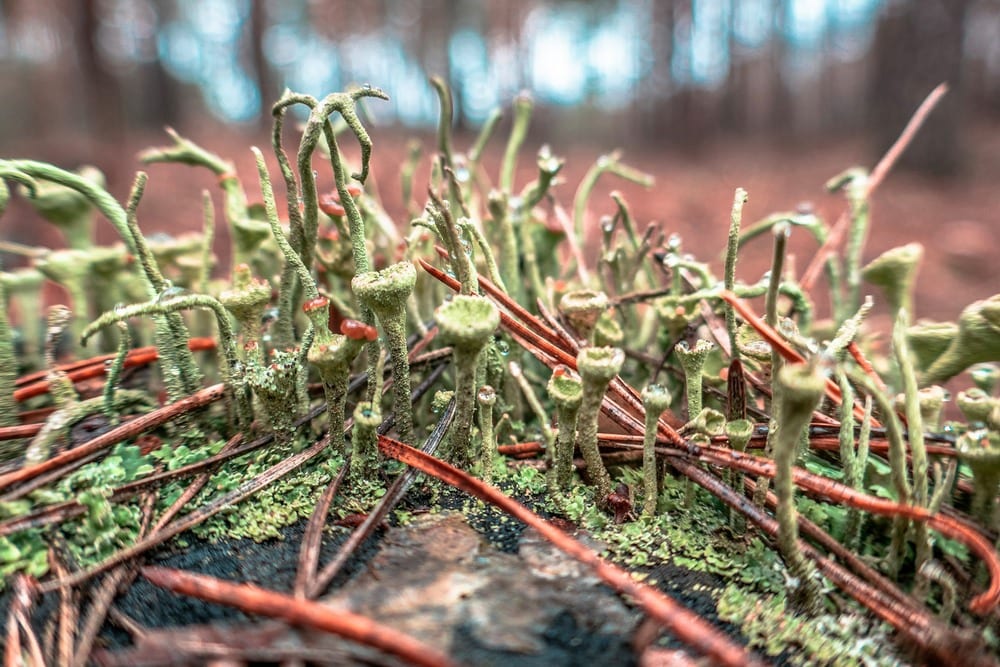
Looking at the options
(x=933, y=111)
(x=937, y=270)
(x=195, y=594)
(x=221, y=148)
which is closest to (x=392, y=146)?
(x=221, y=148)

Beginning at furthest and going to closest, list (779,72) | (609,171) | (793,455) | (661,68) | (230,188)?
1. (779,72)
2. (661,68)
3. (609,171)
4. (230,188)
5. (793,455)

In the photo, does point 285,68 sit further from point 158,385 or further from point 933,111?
point 158,385

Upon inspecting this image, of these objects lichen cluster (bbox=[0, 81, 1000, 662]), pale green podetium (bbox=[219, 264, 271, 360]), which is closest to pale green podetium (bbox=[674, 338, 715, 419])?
lichen cluster (bbox=[0, 81, 1000, 662])

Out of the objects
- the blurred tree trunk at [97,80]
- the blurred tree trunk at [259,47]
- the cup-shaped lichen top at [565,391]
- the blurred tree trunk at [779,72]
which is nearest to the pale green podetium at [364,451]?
the cup-shaped lichen top at [565,391]

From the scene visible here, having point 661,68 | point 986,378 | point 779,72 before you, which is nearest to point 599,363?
point 986,378

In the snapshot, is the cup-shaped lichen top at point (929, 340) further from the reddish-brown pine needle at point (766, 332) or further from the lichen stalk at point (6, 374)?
the lichen stalk at point (6, 374)

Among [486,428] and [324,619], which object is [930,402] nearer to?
[486,428]

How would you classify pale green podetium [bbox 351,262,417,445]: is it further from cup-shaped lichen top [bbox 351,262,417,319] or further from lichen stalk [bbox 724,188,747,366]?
lichen stalk [bbox 724,188,747,366]
